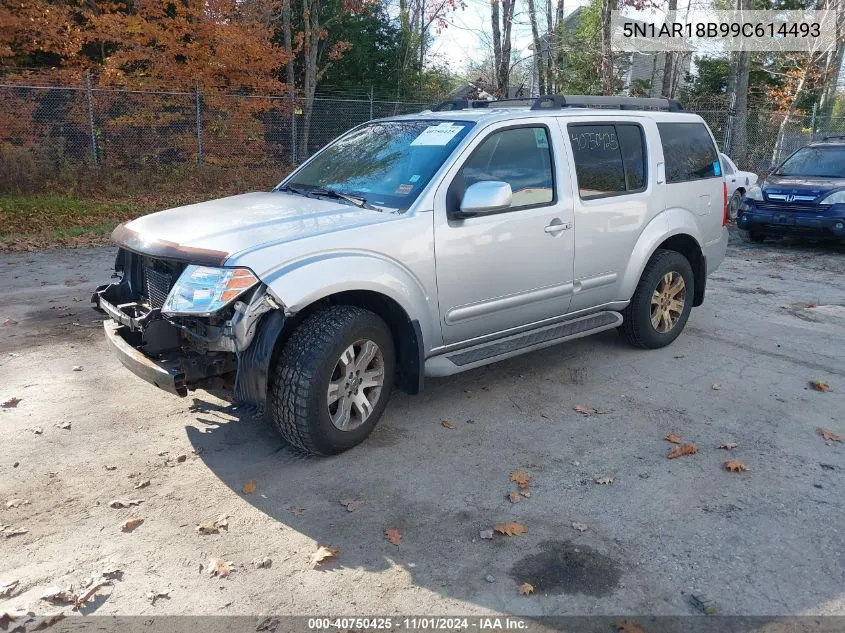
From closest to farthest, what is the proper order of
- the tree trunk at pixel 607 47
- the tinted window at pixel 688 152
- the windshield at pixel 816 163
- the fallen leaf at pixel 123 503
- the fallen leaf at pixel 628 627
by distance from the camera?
1. the fallen leaf at pixel 628 627
2. the fallen leaf at pixel 123 503
3. the tinted window at pixel 688 152
4. the windshield at pixel 816 163
5. the tree trunk at pixel 607 47

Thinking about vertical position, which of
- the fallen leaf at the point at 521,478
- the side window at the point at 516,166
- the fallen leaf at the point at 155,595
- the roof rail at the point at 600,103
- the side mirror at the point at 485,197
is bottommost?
the fallen leaf at the point at 155,595

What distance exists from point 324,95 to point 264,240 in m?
17.5

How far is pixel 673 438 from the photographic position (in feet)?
15.0

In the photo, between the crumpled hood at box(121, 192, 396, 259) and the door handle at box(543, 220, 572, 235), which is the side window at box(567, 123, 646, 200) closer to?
the door handle at box(543, 220, 572, 235)

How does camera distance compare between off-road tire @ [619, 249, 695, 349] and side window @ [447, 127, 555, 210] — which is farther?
off-road tire @ [619, 249, 695, 349]

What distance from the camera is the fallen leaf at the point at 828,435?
4.56m

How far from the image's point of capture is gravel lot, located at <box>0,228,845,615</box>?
3113 millimetres

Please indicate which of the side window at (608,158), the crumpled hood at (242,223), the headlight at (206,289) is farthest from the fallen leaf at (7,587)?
the side window at (608,158)

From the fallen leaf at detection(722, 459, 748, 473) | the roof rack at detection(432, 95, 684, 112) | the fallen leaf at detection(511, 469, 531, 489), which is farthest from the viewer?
the roof rack at detection(432, 95, 684, 112)

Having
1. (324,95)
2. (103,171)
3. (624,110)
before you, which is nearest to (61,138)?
(103,171)

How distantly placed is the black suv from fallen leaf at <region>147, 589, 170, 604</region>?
10977 mm

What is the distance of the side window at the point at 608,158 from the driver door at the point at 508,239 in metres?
0.24

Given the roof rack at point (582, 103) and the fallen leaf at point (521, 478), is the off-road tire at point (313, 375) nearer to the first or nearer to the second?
the fallen leaf at point (521, 478)

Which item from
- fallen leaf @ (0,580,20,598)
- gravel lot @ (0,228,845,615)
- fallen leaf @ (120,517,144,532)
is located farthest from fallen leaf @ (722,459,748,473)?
fallen leaf @ (0,580,20,598)
